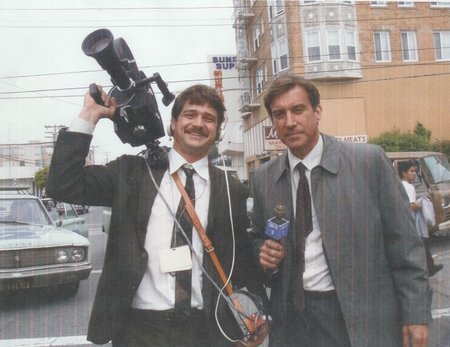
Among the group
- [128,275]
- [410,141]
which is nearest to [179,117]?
[128,275]

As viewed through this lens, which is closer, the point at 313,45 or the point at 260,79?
the point at 313,45

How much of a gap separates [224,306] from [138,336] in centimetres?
45

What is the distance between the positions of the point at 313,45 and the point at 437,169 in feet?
54.2

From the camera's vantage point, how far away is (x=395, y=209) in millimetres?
2238

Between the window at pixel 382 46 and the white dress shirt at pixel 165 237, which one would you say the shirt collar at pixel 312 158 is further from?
→ the window at pixel 382 46

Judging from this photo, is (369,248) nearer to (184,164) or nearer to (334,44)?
(184,164)

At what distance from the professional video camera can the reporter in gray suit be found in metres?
0.69

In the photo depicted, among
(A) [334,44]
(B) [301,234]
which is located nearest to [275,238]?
(B) [301,234]

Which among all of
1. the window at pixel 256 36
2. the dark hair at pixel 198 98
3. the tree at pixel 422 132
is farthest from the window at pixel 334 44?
the dark hair at pixel 198 98

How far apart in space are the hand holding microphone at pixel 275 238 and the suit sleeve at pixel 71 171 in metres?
0.91

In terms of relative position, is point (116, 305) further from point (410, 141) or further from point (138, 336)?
point (410, 141)

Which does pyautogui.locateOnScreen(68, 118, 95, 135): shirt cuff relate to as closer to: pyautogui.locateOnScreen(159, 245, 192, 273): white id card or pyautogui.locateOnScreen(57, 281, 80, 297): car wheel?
pyautogui.locateOnScreen(159, 245, 192, 273): white id card

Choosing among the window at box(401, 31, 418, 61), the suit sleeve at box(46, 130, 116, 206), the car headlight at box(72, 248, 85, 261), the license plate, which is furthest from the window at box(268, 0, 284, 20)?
the suit sleeve at box(46, 130, 116, 206)

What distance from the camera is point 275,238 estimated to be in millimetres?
2135
